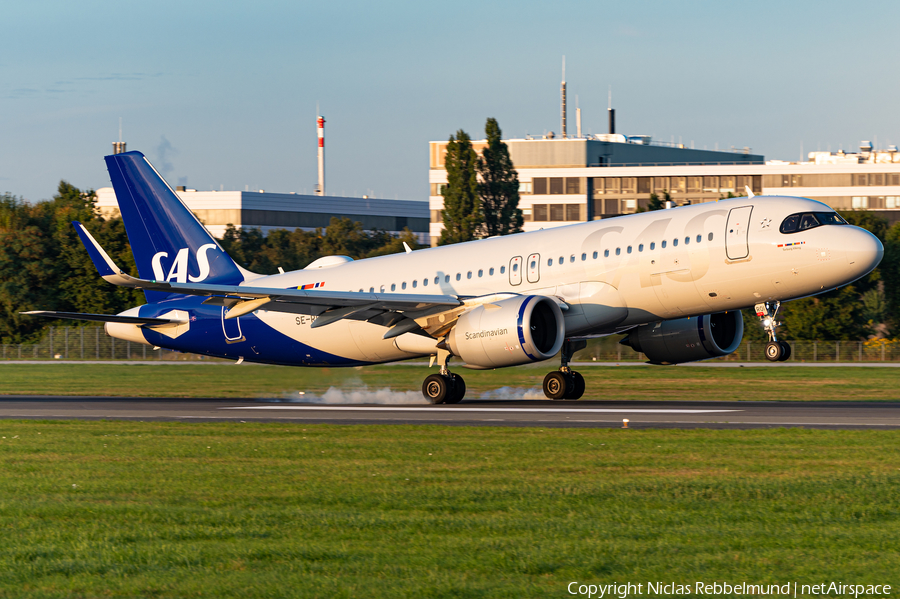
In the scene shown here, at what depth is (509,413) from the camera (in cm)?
2484

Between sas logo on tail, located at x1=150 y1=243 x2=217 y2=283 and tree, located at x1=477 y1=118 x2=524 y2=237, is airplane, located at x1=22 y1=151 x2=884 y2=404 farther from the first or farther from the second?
tree, located at x1=477 y1=118 x2=524 y2=237

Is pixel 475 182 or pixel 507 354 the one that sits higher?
pixel 475 182

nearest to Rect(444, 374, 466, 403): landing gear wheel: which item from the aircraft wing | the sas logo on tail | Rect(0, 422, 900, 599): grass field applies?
the aircraft wing

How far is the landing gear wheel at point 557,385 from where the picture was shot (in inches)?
1203

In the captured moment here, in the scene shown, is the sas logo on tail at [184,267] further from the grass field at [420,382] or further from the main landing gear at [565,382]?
the main landing gear at [565,382]

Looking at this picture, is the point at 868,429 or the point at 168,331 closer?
the point at 868,429

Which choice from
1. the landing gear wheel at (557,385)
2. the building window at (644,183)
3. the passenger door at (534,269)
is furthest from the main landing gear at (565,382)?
the building window at (644,183)

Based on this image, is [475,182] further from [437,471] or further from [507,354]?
[437,471]

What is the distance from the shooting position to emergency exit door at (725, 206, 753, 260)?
26.0 meters

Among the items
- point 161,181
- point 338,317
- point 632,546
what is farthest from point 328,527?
point 161,181

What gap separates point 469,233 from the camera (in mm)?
86188

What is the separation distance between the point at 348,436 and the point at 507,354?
796 centimetres

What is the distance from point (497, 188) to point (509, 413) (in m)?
66.5

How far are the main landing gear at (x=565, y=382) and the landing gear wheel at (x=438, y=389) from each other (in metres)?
3.16
